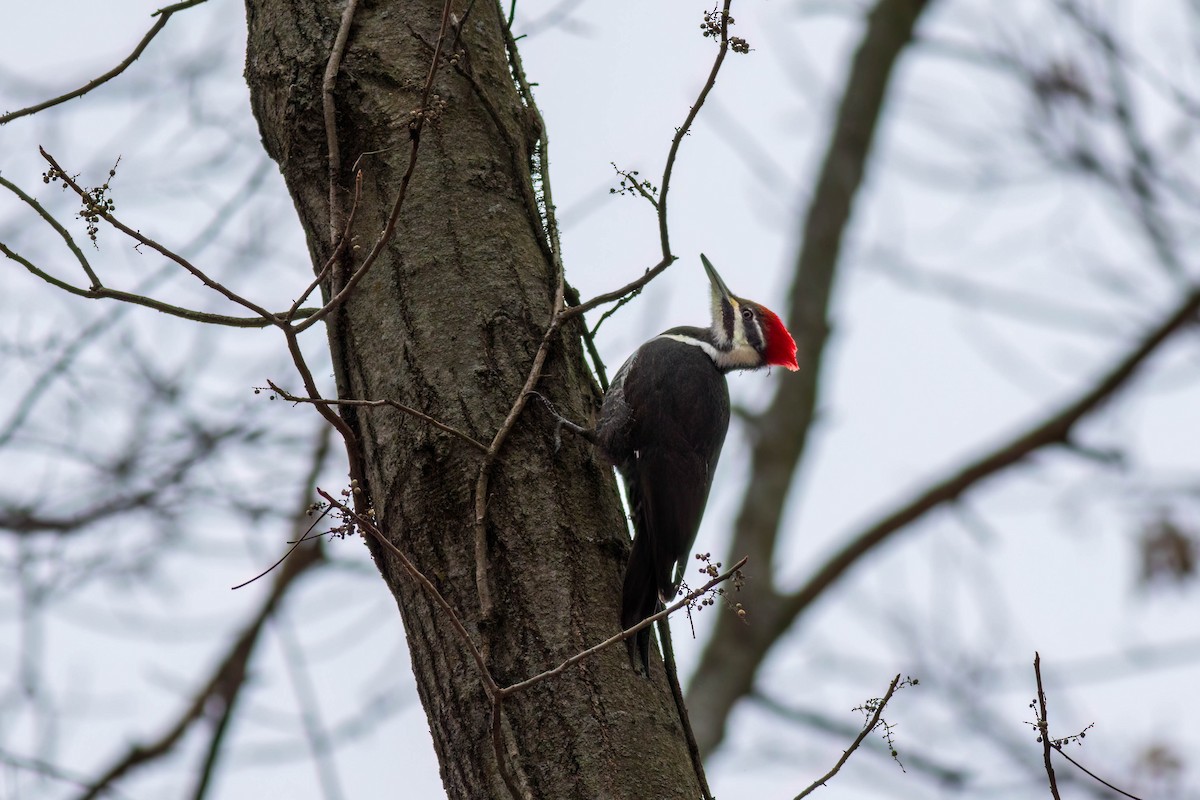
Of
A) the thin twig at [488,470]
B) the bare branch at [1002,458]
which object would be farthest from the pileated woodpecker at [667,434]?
the bare branch at [1002,458]

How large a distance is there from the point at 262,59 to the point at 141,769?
11.6ft

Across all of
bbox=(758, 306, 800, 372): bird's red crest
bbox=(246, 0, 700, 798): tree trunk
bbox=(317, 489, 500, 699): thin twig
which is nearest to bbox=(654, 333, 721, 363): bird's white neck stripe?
bbox=(758, 306, 800, 372): bird's red crest

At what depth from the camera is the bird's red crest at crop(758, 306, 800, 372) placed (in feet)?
16.2

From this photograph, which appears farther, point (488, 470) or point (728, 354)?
point (728, 354)

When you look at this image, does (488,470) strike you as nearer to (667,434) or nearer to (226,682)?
(667,434)

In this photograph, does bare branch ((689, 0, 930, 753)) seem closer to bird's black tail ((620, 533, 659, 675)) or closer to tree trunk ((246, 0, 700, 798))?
bird's black tail ((620, 533, 659, 675))

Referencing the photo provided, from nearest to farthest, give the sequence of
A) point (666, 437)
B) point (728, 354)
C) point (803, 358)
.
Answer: point (666, 437) < point (728, 354) < point (803, 358)

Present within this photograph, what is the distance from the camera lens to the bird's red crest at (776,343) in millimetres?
4938

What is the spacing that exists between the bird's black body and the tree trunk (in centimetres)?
45

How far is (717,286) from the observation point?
16.6 ft

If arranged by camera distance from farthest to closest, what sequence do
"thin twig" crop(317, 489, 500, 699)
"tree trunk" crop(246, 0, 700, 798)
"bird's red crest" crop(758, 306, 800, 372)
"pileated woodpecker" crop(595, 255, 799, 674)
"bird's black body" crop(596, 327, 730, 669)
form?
1. "bird's red crest" crop(758, 306, 800, 372)
2. "bird's black body" crop(596, 327, 730, 669)
3. "pileated woodpecker" crop(595, 255, 799, 674)
4. "tree trunk" crop(246, 0, 700, 798)
5. "thin twig" crop(317, 489, 500, 699)

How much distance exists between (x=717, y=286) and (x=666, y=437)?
4.33 feet

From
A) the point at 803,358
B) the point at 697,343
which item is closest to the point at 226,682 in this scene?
the point at 697,343

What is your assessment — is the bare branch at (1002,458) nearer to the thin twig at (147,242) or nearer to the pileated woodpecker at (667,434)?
the pileated woodpecker at (667,434)
